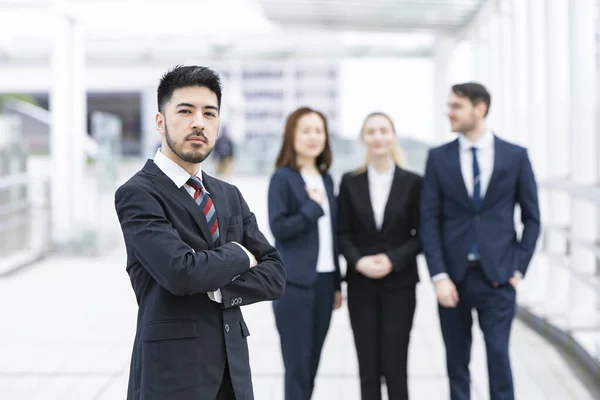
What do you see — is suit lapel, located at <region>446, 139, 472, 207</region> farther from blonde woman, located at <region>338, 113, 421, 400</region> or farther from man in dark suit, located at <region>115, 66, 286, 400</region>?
man in dark suit, located at <region>115, 66, 286, 400</region>

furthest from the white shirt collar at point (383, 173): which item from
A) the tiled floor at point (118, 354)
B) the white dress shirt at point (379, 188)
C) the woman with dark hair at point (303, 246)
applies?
the tiled floor at point (118, 354)

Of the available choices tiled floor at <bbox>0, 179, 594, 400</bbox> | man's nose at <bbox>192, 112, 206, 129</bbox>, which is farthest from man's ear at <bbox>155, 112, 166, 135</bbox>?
tiled floor at <bbox>0, 179, 594, 400</bbox>

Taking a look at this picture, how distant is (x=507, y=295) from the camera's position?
3.14m

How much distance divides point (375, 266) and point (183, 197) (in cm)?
147

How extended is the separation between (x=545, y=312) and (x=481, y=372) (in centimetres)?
133

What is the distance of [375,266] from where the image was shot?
3.21 metres

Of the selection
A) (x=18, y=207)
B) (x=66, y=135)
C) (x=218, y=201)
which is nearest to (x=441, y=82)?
(x=66, y=135)

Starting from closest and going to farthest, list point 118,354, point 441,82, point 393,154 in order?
point 393,154
point 118,354
point 441,82

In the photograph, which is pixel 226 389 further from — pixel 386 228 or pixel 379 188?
pixel 379 188

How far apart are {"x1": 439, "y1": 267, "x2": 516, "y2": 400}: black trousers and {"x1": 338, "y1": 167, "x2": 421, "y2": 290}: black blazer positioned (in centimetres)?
26

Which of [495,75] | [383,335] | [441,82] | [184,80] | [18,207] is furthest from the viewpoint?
[441,82]

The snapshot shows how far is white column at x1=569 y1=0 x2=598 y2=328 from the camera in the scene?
4984mm

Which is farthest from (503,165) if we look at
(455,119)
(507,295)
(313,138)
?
(313,138)

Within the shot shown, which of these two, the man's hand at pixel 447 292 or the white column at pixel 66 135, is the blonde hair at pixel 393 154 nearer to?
the man's hand at pixel 447 292
